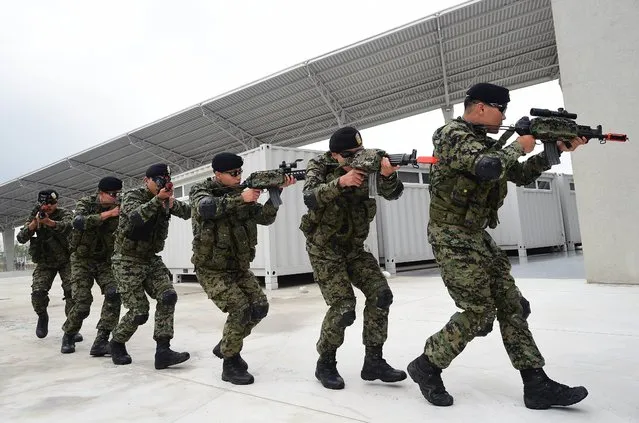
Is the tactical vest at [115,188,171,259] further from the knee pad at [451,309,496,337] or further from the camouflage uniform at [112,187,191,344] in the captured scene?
the knee pad at [451,309,496,337]

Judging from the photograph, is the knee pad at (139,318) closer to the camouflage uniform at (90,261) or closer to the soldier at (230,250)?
the camouflage uniform at (90,261)

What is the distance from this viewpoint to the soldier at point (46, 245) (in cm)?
468

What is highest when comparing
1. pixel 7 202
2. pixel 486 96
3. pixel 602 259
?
pixel 7 202

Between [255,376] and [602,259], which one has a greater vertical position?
[602,259]

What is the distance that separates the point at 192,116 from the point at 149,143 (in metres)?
3.75

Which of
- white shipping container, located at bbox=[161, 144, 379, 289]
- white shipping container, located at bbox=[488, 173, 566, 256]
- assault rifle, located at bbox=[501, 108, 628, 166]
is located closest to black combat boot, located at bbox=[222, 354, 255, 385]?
assault rifle, located at bbox=[501, 108, 628, 166]

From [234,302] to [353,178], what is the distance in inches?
48.6

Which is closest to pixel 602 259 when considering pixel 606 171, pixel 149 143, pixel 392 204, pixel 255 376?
pixel 606 171

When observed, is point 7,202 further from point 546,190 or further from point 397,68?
point 546,190

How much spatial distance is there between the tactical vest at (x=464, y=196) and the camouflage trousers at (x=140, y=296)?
2.30 metres

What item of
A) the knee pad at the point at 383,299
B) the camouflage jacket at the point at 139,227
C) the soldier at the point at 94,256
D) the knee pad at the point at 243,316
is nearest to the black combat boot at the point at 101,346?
the soldier at the point at 94,256

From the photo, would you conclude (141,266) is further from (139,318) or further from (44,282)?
(44,282)

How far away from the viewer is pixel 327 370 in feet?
8.75

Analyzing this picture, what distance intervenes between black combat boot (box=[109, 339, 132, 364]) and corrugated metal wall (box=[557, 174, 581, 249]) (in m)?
13.7
